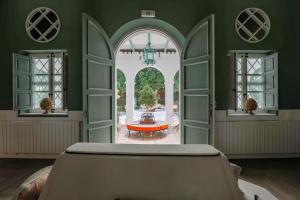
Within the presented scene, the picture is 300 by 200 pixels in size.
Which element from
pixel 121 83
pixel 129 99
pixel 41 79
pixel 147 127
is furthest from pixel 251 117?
pixel 121 83

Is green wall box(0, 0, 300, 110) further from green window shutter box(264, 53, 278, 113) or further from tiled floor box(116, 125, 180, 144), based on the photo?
tiled floor box(116, 125, 180, 144)

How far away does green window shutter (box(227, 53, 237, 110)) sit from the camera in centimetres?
453

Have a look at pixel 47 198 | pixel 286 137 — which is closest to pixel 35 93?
pixel 47 198

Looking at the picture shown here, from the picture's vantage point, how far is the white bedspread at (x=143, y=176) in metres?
1.08

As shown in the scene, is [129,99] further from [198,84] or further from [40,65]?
[198,84]

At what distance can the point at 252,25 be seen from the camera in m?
4.65

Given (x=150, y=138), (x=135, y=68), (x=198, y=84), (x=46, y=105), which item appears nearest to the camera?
(x=198, y=84)

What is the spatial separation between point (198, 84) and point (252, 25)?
68.7 inches

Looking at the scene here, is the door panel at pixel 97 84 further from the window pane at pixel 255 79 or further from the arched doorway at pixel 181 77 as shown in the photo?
the window pane at pixel 255 79

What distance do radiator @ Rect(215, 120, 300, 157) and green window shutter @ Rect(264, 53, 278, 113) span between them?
0.35m

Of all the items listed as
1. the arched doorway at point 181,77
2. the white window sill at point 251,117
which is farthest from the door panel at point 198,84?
the white window sill at point 251,117

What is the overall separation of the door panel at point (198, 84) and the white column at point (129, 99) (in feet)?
15.9

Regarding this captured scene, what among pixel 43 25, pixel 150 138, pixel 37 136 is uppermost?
pixel 43 25

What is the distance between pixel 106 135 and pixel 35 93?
185cm
